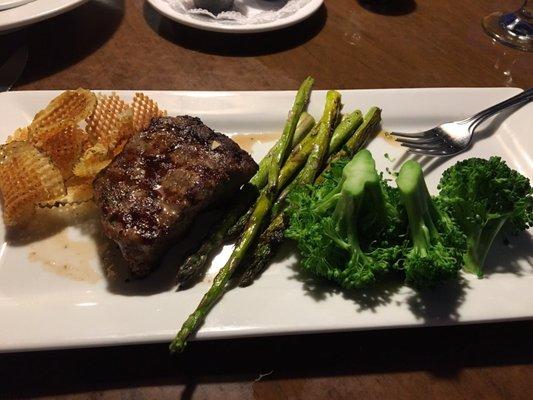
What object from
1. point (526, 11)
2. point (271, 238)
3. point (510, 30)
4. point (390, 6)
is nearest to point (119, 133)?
point (271, 238)

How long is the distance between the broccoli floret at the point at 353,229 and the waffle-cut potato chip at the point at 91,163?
3.75 ft

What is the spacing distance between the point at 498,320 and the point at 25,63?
3.93 meters

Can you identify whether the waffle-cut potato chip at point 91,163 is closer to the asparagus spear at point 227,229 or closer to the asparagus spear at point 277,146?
the asparagus spear at point 227,229

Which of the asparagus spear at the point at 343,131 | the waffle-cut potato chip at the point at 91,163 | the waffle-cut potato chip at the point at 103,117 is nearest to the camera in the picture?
the waffle-cut potato chip at the point at 91,163

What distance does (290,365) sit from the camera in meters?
2.27

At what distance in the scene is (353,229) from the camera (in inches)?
→ 94.5

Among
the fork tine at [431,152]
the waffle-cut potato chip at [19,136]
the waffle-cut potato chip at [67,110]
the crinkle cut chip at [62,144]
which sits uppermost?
the fork tine at [431,152]

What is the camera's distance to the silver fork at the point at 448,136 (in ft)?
10.7

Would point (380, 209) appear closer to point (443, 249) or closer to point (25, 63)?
point (443, 249)

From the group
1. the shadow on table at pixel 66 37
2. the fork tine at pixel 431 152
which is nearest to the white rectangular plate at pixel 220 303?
the fork tine at pixel 431 152

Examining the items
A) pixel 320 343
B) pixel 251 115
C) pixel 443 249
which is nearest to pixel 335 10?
pixel 251 115

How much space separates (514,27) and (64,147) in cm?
461

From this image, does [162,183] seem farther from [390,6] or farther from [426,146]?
[390,6]

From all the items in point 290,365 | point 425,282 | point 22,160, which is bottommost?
point 290,365
